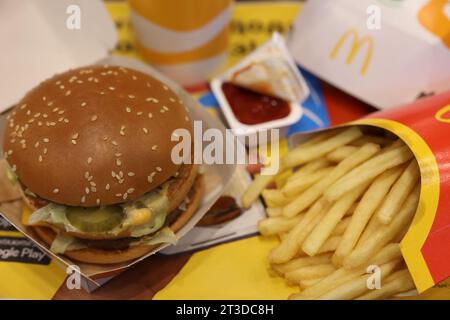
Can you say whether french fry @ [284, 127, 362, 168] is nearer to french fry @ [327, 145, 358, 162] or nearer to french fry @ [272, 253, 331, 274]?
french fry @ [327, 145, 358, 162]

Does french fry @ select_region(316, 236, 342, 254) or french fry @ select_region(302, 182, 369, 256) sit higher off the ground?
french fry @ select_region(302, 182, 369, 256)

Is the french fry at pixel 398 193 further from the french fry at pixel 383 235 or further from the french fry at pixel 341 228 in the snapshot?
the french fry at pixel 341 228

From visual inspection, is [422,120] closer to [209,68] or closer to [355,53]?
[355,53]

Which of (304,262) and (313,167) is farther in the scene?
(313,167)

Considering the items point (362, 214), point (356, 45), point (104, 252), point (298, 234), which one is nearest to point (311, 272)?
point (298, 234)

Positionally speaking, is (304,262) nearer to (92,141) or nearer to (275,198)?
(275,198)

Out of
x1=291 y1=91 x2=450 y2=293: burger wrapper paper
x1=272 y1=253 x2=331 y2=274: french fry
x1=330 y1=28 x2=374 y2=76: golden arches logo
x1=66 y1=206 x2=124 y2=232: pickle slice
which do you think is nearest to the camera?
x1=291 y1=91 x2=450 y2=293: burger wrapper paper

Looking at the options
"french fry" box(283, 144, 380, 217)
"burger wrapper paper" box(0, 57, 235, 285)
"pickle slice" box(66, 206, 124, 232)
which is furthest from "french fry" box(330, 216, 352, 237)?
"pickle slice" box(66, 206, 124, 232)
